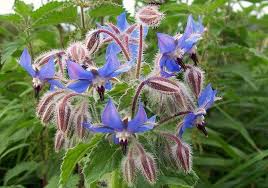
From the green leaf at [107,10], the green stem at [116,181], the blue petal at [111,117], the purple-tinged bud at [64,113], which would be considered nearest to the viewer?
the blue petal at [111,117]

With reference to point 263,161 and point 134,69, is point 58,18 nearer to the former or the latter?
point 134,69

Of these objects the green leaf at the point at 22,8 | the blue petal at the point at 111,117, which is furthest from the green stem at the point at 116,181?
the green leaf at the point at 22,8

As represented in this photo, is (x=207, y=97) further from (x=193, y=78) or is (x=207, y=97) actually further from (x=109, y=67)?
(x=109, y=67)

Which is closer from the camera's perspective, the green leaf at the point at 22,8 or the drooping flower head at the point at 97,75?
the drooping flower head at the point at 97,75

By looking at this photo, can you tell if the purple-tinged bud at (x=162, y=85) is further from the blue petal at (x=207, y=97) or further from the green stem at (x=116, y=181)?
the green stem at (x=116, y=181)

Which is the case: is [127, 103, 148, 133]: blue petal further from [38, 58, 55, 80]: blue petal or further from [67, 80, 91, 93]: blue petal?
[38, 58, 55, 80]: blue petal

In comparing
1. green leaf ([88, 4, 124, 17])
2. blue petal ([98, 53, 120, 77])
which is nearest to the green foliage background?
green leaf ([88, 4, 124, 17])

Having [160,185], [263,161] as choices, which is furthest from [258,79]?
[160,185]
